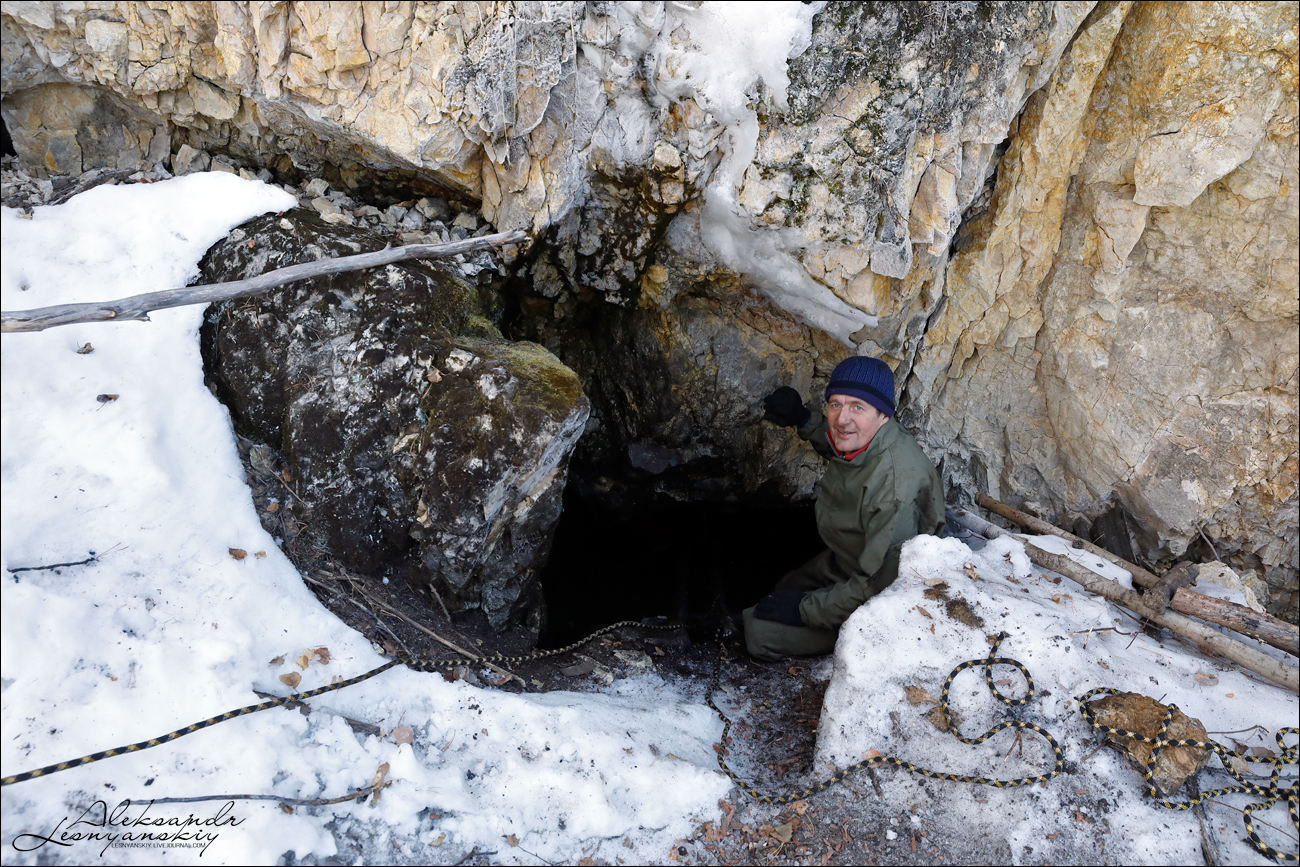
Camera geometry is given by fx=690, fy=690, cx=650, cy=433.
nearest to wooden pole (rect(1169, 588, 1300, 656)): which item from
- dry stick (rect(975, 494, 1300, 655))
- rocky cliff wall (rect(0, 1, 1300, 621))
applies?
dry stick (rect(975, 494, 1300, 655))

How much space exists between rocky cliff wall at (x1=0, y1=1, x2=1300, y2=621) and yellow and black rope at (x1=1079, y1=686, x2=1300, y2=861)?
215cm

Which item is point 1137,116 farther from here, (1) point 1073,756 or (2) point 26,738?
(2) point 26,738

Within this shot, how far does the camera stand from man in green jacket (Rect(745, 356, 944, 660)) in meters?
4.18

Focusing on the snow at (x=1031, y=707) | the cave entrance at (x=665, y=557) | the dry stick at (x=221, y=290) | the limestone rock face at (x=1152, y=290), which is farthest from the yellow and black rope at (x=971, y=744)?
the dry stick at (x=221, y=290)

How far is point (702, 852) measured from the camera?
9.64 feet

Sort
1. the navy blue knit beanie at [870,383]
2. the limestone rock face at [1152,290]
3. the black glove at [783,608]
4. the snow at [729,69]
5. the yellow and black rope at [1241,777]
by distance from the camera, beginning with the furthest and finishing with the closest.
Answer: the black glove at [783,608]
the navy blue knit beanie at [870,383]
the snow at [729,69]
the limestone rock face at [1152,290]
the yellow and black rope at [1241,777]

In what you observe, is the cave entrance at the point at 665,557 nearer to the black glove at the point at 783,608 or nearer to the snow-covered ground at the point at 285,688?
the black glove at the point at 783,608

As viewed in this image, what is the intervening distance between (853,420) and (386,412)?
9.34 feet

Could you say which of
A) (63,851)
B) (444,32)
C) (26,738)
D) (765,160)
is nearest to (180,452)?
(26,738)

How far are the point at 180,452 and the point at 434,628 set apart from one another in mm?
1569

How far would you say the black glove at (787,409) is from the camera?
5.34 metres

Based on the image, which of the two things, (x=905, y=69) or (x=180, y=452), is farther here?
(x=905, y=69)

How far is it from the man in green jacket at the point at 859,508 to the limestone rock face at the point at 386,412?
170 centimetres

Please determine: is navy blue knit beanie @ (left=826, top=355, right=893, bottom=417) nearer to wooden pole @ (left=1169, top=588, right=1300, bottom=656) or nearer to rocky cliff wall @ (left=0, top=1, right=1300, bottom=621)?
rocky cliff wall @ (left=0, top=1, right=1300, bottom=621)
